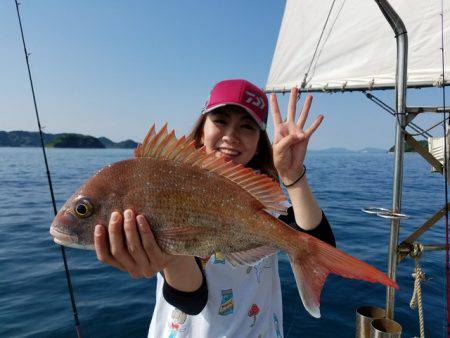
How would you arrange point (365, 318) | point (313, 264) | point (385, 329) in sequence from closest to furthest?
1. point (313, 264)
2. point (385, 329)
3. point (365, 318)

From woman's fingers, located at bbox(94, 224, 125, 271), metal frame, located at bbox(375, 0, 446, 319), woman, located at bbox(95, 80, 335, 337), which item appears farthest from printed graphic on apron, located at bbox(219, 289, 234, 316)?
metal frame, located at bbox(375, 0, 446, 319)

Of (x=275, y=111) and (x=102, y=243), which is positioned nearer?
(x=102, y=243)

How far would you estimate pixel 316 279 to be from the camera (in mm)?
2059

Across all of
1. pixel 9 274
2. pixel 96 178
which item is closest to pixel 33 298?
pixel 9 274

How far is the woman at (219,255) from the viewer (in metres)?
2.26

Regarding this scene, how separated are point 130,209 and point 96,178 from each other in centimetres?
30

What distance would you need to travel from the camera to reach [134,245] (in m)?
2.17

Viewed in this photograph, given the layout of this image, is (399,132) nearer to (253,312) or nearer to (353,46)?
(253,312)

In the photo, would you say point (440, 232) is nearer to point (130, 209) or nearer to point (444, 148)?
point (444, 148)

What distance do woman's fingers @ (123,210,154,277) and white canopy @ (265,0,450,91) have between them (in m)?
5.23

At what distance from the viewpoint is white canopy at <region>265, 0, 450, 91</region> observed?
229 inches

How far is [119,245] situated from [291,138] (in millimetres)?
1430

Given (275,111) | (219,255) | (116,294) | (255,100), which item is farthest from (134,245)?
(116,294)

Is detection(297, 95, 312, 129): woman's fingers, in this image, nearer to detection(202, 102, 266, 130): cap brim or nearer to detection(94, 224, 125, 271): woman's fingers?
detection(202, 102, 266, 130): cap brim
